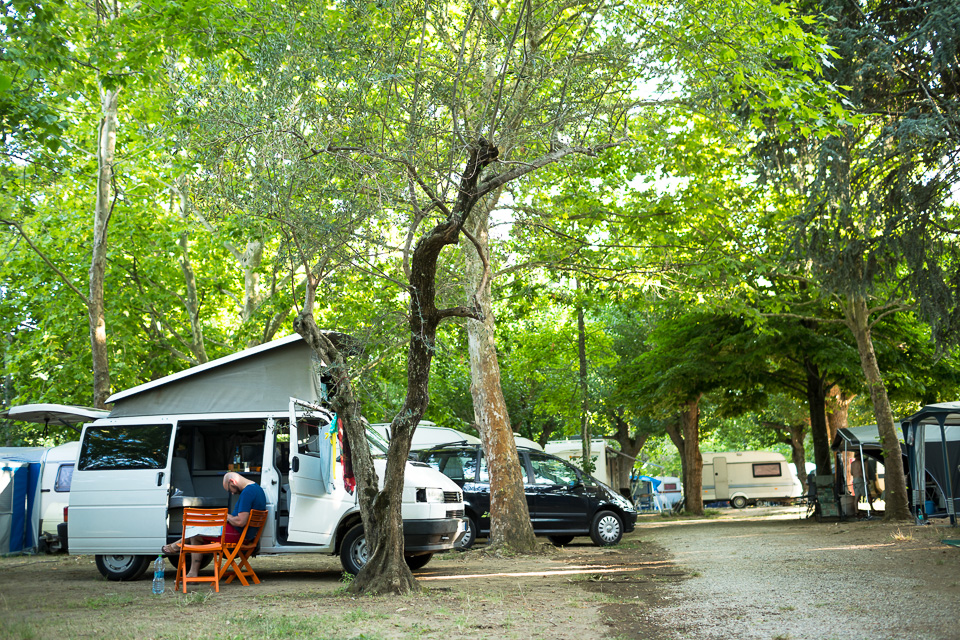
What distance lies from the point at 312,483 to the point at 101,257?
282 inches

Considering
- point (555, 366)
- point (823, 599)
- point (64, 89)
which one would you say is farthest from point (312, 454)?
point (555, 366)

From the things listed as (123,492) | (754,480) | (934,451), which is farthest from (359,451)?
(754,480)

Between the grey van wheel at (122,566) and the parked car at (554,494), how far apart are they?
6.00 meters

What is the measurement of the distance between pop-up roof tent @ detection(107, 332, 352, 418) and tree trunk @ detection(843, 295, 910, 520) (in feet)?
40.2

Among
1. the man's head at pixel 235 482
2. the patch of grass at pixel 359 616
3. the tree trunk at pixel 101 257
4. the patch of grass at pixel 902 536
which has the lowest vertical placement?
the patch of grass at pixel 902 536

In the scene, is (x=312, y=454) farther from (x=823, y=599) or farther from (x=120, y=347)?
(x=120, y=347)

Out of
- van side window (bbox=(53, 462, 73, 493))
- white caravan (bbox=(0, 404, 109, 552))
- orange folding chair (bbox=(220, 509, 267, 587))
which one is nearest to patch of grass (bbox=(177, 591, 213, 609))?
orange folding chair (bbox=(220, 509, 267, 587))

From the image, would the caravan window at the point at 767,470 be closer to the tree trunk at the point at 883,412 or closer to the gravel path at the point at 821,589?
the tree trunk at the point at 883,412

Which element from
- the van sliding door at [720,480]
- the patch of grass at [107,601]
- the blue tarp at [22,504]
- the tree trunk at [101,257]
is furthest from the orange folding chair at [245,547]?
the van sliding door at [720,480]

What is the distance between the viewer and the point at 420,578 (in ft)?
32.1

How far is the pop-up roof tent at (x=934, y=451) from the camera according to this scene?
1488 cm

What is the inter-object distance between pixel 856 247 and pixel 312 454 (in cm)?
957

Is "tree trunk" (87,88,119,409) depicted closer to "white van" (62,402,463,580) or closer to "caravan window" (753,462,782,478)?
"white van" (62,402,463,580)

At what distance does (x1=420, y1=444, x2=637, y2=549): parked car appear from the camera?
49.5 ft
